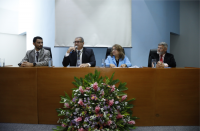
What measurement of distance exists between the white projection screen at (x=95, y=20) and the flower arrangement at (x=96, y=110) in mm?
2328

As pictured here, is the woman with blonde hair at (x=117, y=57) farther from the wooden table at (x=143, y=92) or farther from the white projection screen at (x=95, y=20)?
the wooden table at (x=143, y=92)

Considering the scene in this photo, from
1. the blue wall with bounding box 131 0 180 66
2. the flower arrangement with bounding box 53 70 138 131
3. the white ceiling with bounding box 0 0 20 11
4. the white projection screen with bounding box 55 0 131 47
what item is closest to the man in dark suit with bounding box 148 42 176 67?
the blue wall with bounding box 131 0 180 66

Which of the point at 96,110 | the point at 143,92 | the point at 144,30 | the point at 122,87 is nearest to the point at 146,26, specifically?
the point at 144,30

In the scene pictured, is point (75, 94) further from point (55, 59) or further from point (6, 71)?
point (55, 59)

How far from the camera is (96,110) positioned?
4.59 feet

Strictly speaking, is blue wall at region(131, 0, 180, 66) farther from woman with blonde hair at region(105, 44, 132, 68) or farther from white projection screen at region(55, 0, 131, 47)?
woman with blonde hair at region(105, 44, 132, 68)

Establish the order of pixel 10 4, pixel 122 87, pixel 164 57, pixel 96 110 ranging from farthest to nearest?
pixel 10 4
pixel 164 57
pixel 122 87
pixel 96 110

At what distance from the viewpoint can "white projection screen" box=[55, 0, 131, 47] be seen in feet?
12.3

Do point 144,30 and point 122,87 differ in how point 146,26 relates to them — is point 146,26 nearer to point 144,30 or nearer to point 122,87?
point 144,30

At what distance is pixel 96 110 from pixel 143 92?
0.63 m

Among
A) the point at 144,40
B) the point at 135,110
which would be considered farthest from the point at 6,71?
the point at 144,40

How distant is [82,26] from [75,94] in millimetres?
2591

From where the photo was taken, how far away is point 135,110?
1.75m

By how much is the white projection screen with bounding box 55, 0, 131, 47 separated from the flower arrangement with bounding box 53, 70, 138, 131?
7.64 ft
